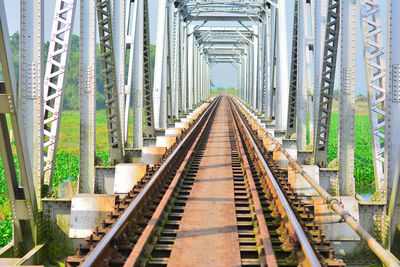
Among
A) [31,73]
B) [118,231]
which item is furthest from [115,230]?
[31,73]

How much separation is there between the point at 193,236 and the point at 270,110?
20.8 metres

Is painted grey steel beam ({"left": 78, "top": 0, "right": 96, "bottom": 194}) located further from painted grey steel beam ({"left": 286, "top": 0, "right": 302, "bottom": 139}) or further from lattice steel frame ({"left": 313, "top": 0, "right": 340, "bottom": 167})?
painted grey steel beam ({"left": 286, "top": 0, "right": 302, "bottom": 139})

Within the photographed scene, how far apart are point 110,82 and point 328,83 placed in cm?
554

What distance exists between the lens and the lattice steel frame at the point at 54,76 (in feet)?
26.2

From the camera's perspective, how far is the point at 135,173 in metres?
8.92

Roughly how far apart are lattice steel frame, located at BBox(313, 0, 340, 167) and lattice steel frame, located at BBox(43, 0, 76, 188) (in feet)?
18.9

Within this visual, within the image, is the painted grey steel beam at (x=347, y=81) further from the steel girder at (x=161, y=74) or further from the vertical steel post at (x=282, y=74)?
the steel girder at (x=161, y=74)

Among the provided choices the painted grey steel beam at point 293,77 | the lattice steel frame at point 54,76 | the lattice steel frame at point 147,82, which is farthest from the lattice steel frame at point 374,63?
the lattice steel frame at point 147,82

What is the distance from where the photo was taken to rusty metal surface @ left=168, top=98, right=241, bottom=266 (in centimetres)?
488

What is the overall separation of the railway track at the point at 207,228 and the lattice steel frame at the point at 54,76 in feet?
5.67

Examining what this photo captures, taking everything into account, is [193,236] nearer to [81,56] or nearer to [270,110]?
[81,56]

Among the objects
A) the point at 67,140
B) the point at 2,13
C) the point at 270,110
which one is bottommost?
the point at 67,140

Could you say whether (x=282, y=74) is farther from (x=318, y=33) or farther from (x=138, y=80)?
(x=318, y=33)

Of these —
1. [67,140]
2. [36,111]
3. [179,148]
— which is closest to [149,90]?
[179,148]
